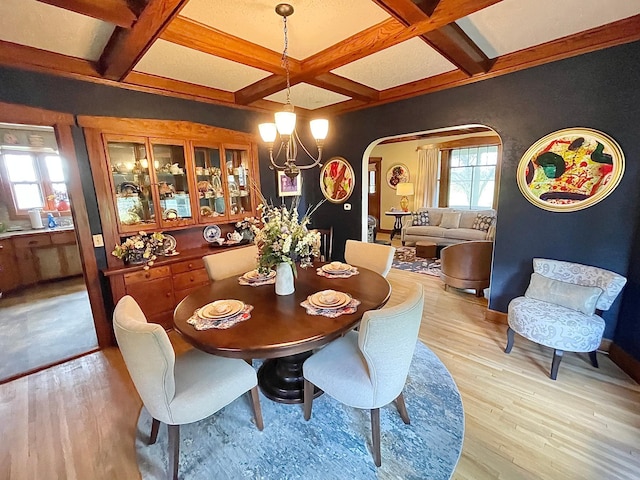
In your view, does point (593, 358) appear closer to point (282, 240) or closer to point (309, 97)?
point (282, 240)

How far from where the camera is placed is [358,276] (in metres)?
2.34

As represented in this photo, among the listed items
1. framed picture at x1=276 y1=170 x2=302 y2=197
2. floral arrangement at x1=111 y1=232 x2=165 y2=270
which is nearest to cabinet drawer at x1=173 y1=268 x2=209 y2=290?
floral arrangement at x1=111 y1=232 x2=165 y2=270

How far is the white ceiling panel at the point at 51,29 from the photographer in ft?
5.50

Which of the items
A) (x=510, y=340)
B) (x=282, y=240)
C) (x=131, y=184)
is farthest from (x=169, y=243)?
(x=510, y=340)

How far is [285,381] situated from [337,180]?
3.10 m

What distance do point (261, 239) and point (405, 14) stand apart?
163 cm

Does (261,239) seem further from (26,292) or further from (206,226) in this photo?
(26,292)

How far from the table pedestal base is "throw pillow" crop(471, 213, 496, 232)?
207 inches

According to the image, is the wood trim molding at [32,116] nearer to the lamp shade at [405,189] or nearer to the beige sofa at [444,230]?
the beige sofa at [444,230]

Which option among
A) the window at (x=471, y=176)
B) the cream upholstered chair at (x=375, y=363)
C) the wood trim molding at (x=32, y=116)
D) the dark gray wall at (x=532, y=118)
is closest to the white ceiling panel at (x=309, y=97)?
the dark gray wall at (x=532, y=118)

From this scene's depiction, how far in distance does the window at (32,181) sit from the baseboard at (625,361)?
7.30m

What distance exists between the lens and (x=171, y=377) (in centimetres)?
141

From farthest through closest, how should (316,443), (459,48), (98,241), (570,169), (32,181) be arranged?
(32,181) → (98,241) → (570,169) → (459,48) → (316,443)

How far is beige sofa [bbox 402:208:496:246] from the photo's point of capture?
5.92 metres
